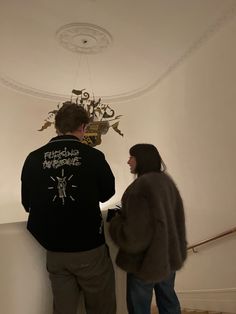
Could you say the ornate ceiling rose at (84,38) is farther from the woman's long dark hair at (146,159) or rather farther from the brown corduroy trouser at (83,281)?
the brown corduroy trouser at (83,281)

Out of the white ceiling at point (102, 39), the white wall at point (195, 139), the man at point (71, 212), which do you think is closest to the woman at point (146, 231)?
the man at point (71, 212)

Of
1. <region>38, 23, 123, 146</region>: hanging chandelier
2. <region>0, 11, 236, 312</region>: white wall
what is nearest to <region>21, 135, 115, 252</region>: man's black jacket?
<region>38, 23, 123, 146</region>: hanging chandelier

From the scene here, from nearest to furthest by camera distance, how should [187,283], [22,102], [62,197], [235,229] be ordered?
[62,197] → [235,229] → [187,283] → [22,102]

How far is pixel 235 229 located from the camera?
295 centimetres

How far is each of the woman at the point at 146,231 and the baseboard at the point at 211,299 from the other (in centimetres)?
160

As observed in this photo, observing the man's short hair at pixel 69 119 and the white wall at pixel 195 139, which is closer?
the man's short hair at pixel 69 119

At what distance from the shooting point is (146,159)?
1779 mm

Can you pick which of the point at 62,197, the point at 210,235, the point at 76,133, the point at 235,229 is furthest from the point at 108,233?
the point at 210,235

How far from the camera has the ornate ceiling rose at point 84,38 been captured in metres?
3.23


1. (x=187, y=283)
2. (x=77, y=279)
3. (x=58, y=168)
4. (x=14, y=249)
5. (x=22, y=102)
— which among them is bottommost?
(x=187, y=283)

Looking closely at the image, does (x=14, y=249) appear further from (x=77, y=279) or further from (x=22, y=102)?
(x=22, y=102)

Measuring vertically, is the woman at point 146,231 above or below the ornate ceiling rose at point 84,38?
below

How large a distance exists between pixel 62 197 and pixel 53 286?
472 mm

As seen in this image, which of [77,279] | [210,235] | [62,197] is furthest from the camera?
[210,235]
